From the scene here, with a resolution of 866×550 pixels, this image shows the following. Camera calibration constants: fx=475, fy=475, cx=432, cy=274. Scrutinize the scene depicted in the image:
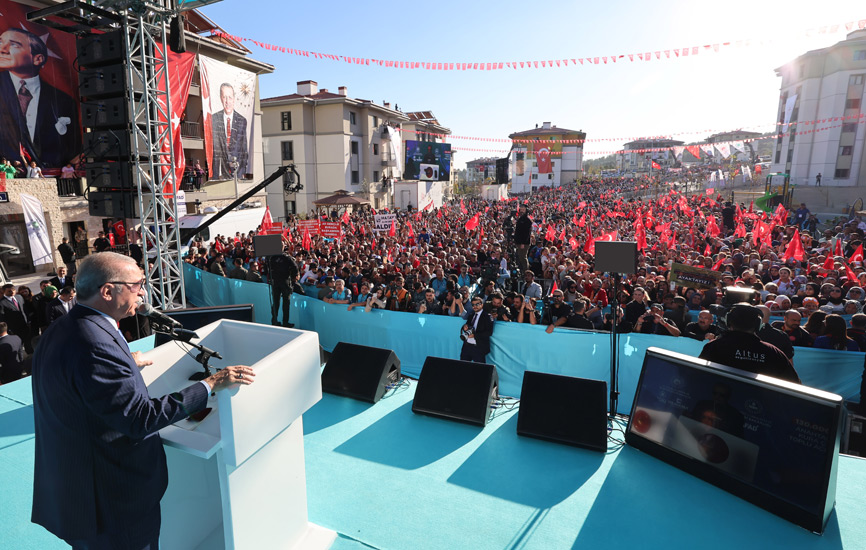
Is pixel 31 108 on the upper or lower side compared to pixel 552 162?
lower

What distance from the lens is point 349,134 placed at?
38.0m

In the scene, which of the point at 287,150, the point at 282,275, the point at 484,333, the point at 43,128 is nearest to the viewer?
the point at 484,333

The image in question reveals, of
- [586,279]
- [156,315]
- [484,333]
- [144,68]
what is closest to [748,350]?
[484,333]

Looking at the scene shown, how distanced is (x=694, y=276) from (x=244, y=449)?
9507mm

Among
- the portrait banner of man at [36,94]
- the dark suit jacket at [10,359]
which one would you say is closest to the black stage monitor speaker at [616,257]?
the dark suit jacket at [10,359]

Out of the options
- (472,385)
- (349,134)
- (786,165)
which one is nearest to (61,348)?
(472,385)

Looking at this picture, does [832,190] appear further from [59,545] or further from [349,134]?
[59,545]

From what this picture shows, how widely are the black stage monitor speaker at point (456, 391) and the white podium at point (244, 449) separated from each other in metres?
2.08

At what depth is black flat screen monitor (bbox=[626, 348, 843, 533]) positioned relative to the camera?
340cm

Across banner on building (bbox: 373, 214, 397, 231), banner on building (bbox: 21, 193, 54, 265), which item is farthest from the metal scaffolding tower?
banner on building (bbox: 373, 214, 397, 231)

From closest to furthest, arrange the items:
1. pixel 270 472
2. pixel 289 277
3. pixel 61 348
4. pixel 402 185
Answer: pixel 61 348 < pixel 270 472 < pixel 289 277 < pixel 402 185

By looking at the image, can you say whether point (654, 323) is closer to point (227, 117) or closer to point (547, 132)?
point (227, 117)

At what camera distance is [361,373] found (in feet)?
19.4

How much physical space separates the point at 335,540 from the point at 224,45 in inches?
1111
